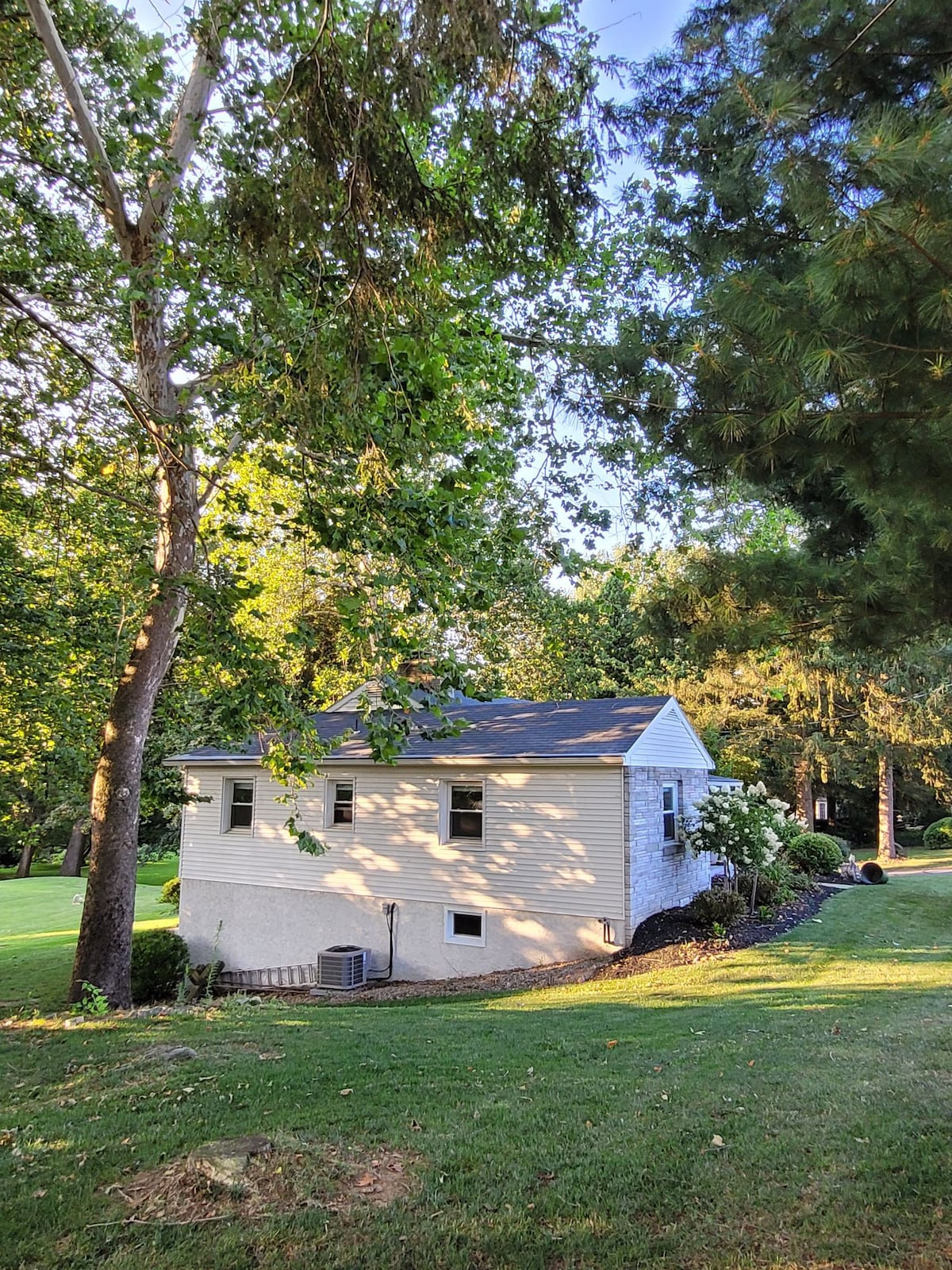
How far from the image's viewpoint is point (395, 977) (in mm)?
13133

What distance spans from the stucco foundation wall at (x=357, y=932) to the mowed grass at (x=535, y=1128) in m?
3.94

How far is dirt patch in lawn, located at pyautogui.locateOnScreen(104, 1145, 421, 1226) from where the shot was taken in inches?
Answer: 127

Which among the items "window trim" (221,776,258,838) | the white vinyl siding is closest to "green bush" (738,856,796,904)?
the white vinyl siding

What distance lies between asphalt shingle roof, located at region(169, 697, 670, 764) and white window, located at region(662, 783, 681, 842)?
146 centimetres

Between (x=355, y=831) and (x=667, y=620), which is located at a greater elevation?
(x=667, y=620)

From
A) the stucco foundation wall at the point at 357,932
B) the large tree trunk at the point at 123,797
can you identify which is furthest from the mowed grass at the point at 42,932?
the stucco foundation wall at the point at 357,932

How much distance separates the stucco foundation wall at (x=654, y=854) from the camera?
11633mm

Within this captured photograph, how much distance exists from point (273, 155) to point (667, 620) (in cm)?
354

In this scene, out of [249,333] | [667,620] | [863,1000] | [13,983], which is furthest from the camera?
[13,983]

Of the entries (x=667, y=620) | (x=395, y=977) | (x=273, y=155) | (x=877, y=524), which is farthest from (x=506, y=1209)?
(x=395, y=977)

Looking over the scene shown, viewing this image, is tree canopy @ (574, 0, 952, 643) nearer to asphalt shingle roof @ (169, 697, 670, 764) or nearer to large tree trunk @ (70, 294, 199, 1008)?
large tree trunk @ (70, 294, 199, 1008)

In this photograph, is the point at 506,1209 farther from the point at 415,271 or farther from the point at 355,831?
the point at 355,831

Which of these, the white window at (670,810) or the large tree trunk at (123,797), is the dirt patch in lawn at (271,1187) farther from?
the white window at (670,810)

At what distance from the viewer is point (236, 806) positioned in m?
15.7
